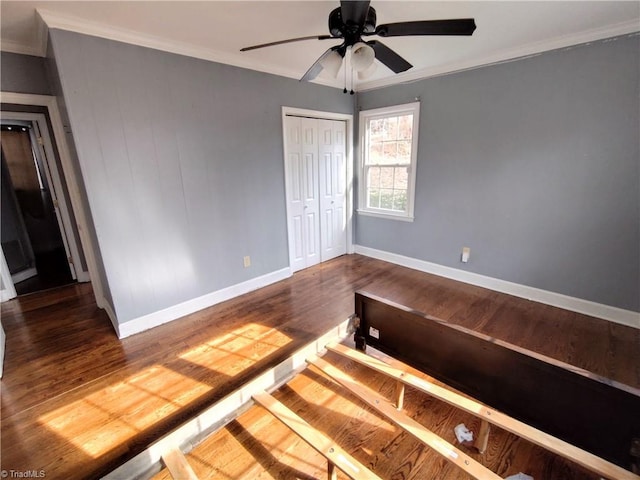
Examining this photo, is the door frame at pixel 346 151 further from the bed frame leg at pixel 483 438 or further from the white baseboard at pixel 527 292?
the bed frame leg at pixel 483 438

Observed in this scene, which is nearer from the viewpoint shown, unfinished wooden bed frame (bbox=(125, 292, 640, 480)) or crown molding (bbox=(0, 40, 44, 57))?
unfinished wooden bed frame (bbox=(125, 292, 640, 480))

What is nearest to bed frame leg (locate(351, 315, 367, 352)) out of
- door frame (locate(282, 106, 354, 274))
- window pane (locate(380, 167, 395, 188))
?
door frame (locate(282, 106, 354, 274))

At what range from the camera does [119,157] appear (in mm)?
2350

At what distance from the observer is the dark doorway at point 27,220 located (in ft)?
12.6

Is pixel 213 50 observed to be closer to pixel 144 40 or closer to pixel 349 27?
pixel 144 40

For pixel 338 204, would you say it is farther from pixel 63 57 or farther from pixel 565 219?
pixel 63 57

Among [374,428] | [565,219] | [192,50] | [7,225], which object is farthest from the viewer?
[7,225]

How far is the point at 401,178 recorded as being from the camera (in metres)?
3.93

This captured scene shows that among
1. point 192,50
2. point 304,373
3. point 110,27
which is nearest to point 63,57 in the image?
point 110,27

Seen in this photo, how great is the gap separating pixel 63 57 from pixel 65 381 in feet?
7.57

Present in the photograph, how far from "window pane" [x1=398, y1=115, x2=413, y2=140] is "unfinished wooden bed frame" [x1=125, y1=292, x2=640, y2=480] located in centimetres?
259

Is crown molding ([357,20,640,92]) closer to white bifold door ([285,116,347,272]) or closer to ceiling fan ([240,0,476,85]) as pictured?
white bifold door ([285,116,347,272])

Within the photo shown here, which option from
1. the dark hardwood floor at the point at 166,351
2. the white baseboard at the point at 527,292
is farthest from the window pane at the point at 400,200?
the dark hardwood floor at the point at 166,351

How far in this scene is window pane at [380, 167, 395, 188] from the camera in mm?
4031
